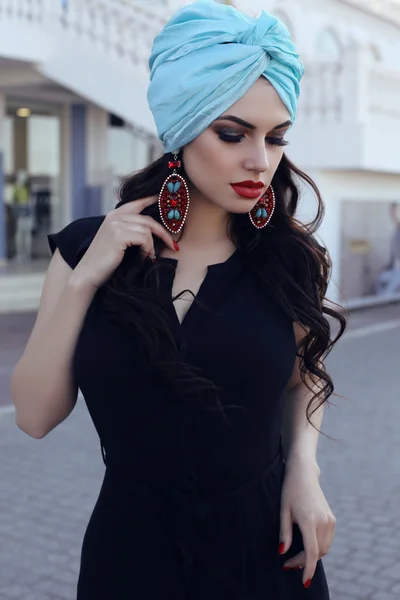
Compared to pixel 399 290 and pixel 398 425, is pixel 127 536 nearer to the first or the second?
pixel 398 425

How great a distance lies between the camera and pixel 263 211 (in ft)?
5.84

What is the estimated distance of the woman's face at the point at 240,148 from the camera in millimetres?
1569

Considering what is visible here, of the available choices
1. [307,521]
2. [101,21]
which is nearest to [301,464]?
[307,521]

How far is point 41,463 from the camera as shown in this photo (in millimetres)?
5500

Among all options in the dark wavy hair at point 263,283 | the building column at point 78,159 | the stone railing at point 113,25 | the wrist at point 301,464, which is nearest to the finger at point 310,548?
the wrist at point 301,464

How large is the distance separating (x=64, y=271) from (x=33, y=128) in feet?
46.8

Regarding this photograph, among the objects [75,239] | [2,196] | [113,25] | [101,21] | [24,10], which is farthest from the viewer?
[2,196]

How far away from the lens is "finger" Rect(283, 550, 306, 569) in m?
1.64

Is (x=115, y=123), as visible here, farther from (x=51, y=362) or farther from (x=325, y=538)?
(x=325, y=538)

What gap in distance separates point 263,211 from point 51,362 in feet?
1.87

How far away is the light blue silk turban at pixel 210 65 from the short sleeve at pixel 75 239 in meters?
0.27

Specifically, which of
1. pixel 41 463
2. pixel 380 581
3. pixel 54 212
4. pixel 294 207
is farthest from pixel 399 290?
pixel 294 207

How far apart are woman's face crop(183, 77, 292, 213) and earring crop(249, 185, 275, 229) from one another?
126 mm

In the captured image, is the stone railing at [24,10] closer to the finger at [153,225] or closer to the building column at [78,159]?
the building column at [78,159]
